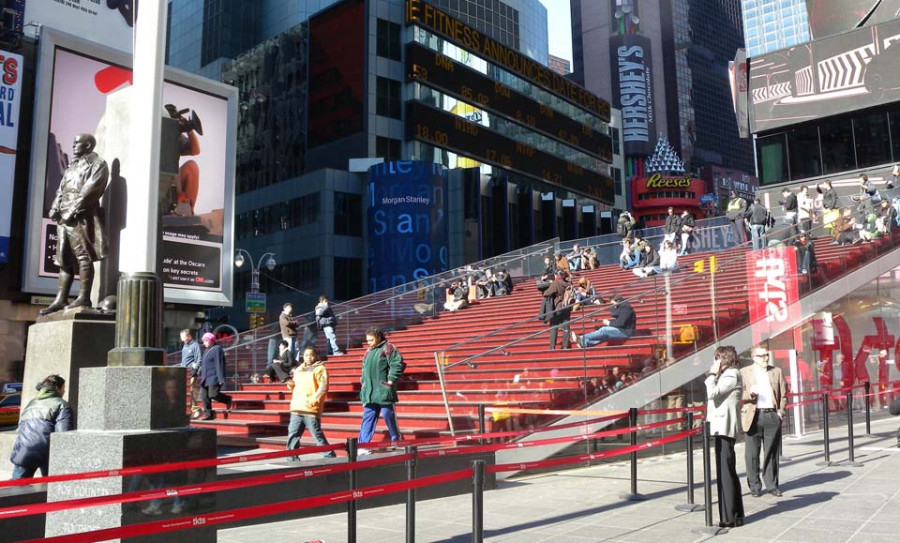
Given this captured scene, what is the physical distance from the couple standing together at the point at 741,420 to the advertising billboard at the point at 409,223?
3567cm

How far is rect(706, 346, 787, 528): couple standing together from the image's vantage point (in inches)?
297

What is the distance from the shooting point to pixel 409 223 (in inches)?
1799

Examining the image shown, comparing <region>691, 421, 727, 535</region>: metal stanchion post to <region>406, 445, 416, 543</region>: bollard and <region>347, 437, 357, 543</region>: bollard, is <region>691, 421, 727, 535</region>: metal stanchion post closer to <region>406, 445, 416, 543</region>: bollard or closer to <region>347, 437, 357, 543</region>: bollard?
<region>406, 445, 416, 543</region>: bollard

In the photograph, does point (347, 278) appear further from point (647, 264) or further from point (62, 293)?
point (62, 293)

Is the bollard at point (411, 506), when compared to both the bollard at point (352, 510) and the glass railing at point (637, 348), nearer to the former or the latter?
the bollard at point (352, 510)

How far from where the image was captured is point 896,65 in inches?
1435

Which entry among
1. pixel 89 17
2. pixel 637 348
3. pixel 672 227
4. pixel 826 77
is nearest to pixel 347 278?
pixel 89 17

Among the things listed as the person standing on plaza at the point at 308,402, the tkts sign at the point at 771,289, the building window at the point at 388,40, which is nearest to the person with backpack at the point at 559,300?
the tkts sign at the point at 771,289

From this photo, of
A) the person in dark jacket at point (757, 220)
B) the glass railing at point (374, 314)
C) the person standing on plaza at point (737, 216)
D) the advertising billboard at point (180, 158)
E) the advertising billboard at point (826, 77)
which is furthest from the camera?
the advertising billboard at point (826, 77)

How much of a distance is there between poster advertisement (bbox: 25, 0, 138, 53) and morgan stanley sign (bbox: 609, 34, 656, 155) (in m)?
116

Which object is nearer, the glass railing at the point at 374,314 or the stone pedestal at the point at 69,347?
the stone pedestal at the point at 69,347

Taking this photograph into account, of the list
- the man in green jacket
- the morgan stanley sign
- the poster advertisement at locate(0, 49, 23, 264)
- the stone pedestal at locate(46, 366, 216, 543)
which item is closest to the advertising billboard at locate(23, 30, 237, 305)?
the poster advertisement at locate(0, 49, 23, 264)

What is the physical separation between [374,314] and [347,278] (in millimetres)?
27070

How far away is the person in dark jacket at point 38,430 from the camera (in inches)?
292
